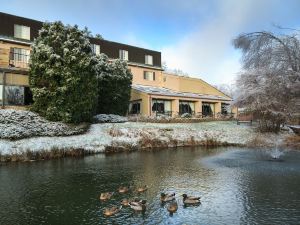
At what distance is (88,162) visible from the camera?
2502 centimetres

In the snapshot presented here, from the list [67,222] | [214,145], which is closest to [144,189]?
[67,222]

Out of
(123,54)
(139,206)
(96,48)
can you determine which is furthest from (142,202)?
(123,54)

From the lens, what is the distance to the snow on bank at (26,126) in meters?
27.8

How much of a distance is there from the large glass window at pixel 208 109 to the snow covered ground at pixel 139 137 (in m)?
7.82

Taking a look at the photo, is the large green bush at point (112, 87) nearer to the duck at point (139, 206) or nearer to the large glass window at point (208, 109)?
the large glass window at point (208, 109)

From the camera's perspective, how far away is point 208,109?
5322cm

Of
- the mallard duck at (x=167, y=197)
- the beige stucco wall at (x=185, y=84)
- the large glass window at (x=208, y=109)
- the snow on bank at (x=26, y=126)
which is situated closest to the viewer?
the mallard duck at (x=167, y=197)

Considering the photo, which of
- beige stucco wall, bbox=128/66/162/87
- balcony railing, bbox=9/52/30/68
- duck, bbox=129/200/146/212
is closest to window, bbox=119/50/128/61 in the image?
beige stucco wall, bbox=128/66/162/87

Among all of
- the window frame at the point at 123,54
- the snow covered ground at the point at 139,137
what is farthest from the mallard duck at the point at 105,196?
the window frame at the point at 123,54

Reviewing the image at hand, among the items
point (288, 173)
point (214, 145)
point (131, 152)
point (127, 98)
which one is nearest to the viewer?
point (288, 173)

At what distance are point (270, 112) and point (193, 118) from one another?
1063 cm

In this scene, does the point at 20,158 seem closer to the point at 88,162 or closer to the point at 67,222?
the point at 88,162

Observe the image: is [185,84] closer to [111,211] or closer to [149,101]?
[149,101]

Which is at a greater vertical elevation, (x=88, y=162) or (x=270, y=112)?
(x=270, y=112)
